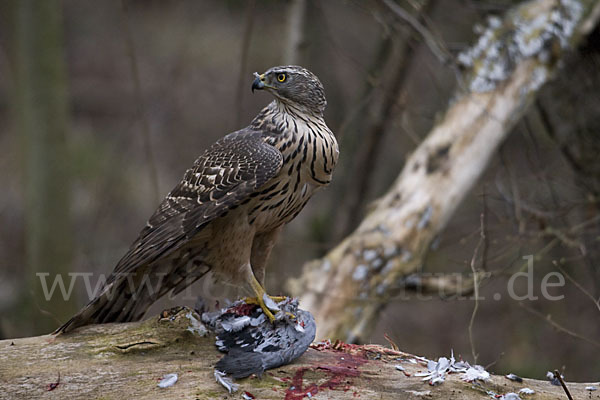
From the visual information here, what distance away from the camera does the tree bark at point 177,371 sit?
8.94ft

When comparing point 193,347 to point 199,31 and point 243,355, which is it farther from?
point 199,31

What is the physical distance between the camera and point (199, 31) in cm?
1342

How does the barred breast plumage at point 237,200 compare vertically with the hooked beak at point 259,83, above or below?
below

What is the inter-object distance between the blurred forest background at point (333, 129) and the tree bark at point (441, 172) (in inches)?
11.3

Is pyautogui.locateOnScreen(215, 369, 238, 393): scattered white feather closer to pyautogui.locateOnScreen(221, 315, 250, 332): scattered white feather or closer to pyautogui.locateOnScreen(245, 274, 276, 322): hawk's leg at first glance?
pyautogui.locateOnScreen(221, 315, 250, 332): scattered white feather

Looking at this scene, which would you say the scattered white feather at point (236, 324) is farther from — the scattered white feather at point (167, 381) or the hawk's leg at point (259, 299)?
the scattered white feather at point (167, 381)

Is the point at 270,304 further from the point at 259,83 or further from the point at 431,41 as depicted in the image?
the point at 431,41

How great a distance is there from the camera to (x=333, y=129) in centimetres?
726

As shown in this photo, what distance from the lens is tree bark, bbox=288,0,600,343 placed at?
14.8 ft

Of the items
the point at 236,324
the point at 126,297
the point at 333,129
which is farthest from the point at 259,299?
the point at 333,129

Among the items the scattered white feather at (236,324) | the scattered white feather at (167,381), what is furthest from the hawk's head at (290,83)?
the scattered white feather at (167,381)

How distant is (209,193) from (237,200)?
21 centimetres

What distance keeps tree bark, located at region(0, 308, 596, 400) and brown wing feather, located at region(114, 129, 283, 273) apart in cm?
37

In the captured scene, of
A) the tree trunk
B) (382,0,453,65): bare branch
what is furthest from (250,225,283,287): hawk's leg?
the tree trunk
